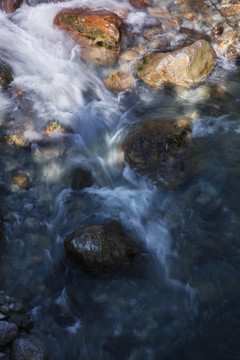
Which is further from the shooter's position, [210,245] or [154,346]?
[210,245]

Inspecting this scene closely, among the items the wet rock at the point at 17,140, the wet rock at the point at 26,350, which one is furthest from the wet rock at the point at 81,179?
the wet rock at the point at 26,350

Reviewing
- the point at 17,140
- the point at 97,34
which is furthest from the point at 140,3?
the point at 17,140

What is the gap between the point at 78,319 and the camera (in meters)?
4.11

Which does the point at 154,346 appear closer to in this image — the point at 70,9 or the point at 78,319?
the point at 78,319

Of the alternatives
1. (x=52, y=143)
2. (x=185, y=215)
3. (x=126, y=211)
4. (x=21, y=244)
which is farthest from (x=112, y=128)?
(x=21, y=244)

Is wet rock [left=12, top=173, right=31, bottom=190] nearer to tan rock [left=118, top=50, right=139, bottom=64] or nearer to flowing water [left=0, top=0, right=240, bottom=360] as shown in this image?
flowing water [left=0, top=0, right=240, bottom=360]

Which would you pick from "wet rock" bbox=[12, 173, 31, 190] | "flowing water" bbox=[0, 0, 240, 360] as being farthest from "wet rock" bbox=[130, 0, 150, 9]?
"wet rock" bbox=[12, 173, 31, 190]

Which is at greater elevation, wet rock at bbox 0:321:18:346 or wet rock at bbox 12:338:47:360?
wet rock at bbox 0:321:18:346

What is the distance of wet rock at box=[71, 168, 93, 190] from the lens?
557cm

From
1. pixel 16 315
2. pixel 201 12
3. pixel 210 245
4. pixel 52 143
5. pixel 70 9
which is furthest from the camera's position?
pixel 201 12

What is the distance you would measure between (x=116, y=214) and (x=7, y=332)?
7.67 feet

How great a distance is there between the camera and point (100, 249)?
13.9 feet

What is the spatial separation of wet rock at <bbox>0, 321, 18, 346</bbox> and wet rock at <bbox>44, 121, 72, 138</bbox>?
3560 mm

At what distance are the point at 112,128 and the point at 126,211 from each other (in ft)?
6.71
